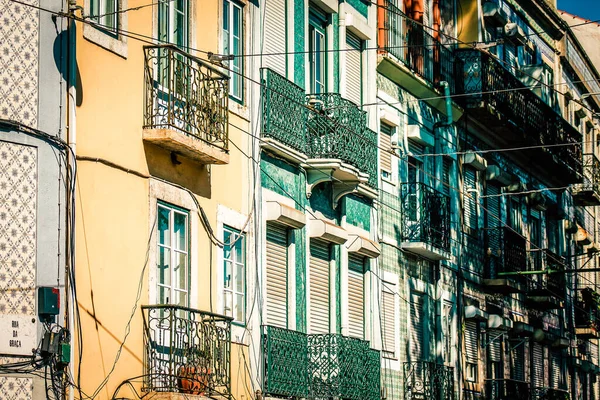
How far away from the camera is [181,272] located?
812 inches

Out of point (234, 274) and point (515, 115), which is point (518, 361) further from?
point (234, 274)

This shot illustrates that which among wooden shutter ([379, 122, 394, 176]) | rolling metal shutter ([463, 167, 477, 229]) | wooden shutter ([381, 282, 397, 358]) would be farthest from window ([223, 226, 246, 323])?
rolling metal shutter ([463, 167, 477, 229])

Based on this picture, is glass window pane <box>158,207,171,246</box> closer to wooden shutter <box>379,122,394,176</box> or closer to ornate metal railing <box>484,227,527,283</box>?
wooden shutter <box>379,122,394,176</box>

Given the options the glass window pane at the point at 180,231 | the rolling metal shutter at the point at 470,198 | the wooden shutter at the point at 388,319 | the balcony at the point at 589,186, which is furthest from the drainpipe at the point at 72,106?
the balcony at the point at 589,186

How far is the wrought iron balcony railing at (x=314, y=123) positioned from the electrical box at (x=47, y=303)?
7.05 metres

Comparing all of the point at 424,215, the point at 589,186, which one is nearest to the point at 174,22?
the point at 424,215

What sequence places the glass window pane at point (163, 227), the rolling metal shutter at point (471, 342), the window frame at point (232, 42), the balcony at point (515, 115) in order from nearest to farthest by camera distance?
the glass window pane at point (163, 227)
the window frame at point (232, 42)
the rolling metal shutter at point (471, 342)
the balcony at point (515, 115)

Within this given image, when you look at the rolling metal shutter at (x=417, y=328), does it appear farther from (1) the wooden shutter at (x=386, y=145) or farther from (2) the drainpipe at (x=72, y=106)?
(2) the drainpipe at (x=72, y=106)

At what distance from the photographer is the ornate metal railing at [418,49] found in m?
30.0

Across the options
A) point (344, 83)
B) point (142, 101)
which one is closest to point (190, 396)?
point (142, 101)

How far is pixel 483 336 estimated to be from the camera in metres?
34.0

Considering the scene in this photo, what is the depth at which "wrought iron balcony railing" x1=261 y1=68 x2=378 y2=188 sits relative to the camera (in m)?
23.9

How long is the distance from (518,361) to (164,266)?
59.0 feet

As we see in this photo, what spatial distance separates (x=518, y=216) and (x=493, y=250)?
3.13 m
